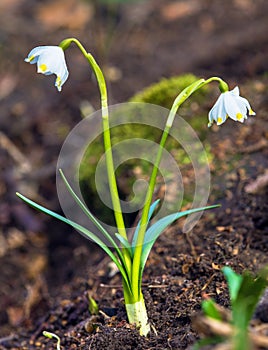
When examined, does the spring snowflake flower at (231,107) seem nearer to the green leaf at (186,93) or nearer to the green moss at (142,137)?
the green leaf at (186,93)

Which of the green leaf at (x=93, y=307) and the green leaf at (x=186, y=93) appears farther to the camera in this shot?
the green leaf at (x=93, y=307)

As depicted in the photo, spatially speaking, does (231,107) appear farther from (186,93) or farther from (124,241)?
(124,241)

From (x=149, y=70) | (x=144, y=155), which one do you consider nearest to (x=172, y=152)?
(x=144, y=155)

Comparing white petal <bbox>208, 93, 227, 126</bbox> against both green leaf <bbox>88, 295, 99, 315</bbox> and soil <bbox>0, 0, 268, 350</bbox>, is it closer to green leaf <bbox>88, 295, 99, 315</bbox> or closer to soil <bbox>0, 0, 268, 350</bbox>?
soil <bbox>0, 0, 268, 350</bbox>

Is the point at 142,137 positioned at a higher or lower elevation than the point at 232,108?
higher

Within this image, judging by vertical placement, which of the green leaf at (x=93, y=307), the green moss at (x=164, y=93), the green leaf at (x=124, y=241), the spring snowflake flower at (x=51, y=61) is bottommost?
the green leaf at (x=93, y=307)

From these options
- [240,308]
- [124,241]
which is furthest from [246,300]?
[124,241]

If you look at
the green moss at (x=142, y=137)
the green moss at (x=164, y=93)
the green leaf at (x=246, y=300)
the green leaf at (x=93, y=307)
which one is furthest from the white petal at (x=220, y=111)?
the green moss at (x=164, y=93)

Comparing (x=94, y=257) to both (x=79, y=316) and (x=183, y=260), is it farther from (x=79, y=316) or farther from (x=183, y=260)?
(x=183, y=260)

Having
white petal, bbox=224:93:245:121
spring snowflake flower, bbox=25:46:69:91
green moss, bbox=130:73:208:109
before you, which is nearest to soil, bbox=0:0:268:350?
green moss, bbox=130:73:208:109
